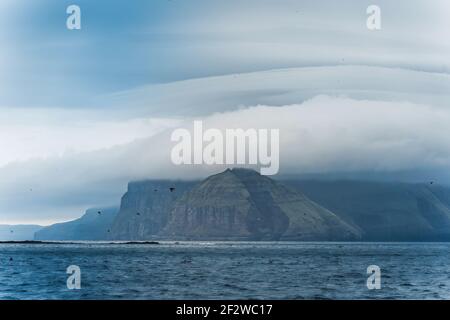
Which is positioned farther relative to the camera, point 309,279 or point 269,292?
point 309,279
